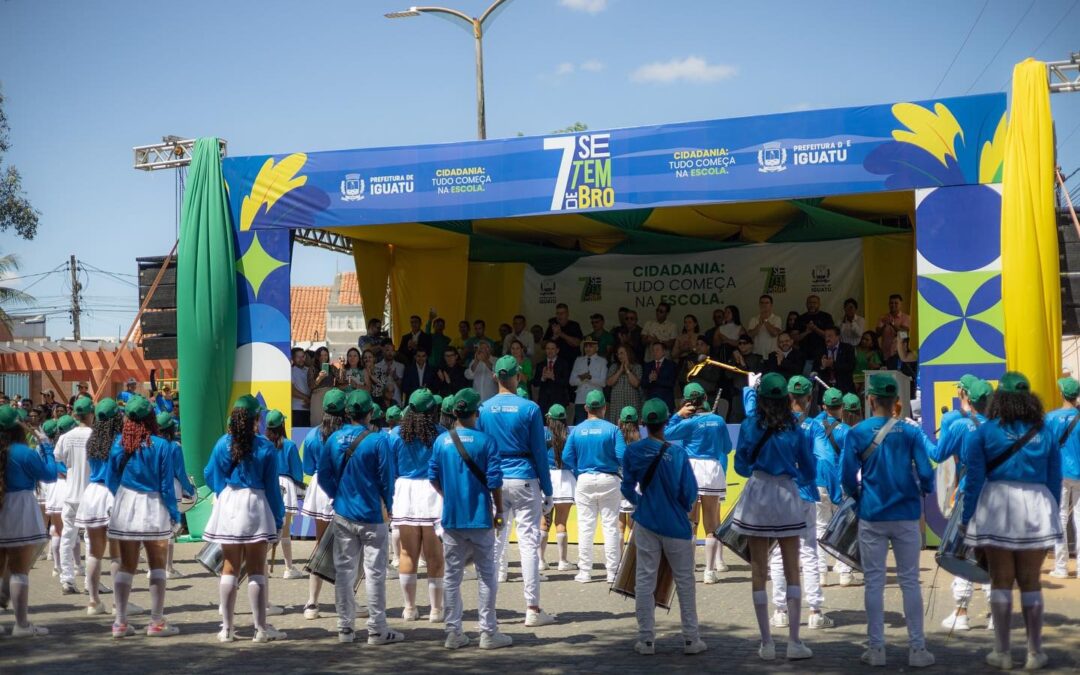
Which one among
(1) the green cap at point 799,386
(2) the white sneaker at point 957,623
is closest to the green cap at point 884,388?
(1) the green cap at point 799,386

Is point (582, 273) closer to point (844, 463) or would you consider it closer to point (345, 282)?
point (844, 463)

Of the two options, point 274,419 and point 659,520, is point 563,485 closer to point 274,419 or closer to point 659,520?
point 274,419

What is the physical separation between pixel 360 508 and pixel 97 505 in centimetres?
283

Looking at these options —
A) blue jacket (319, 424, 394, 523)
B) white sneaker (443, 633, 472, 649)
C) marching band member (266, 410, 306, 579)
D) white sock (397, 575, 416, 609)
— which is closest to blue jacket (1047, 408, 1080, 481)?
white sneaker (443, 633, 472, 649)

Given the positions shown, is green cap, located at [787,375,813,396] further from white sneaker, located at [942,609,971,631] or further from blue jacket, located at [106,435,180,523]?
blue jacket, located at [106,435,180,523]

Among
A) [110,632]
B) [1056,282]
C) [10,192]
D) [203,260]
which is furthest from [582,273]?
[10,192]

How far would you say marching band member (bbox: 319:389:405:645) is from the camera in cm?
827

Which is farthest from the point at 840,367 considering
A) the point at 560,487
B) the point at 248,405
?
the point at 248,405

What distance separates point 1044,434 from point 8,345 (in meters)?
29.8

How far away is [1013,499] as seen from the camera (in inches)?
276

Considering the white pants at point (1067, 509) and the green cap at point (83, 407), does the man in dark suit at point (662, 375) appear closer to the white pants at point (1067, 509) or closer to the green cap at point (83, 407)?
the white pants at point (1067, 509)

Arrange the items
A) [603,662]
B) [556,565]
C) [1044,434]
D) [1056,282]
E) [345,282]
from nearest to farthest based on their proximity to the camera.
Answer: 1. [1044,434]
2. [603,662]
3. [1056,282]
4. [556,565]
5. [345,282]

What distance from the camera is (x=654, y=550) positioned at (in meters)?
7.70

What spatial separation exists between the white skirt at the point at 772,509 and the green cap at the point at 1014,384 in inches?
56.0
